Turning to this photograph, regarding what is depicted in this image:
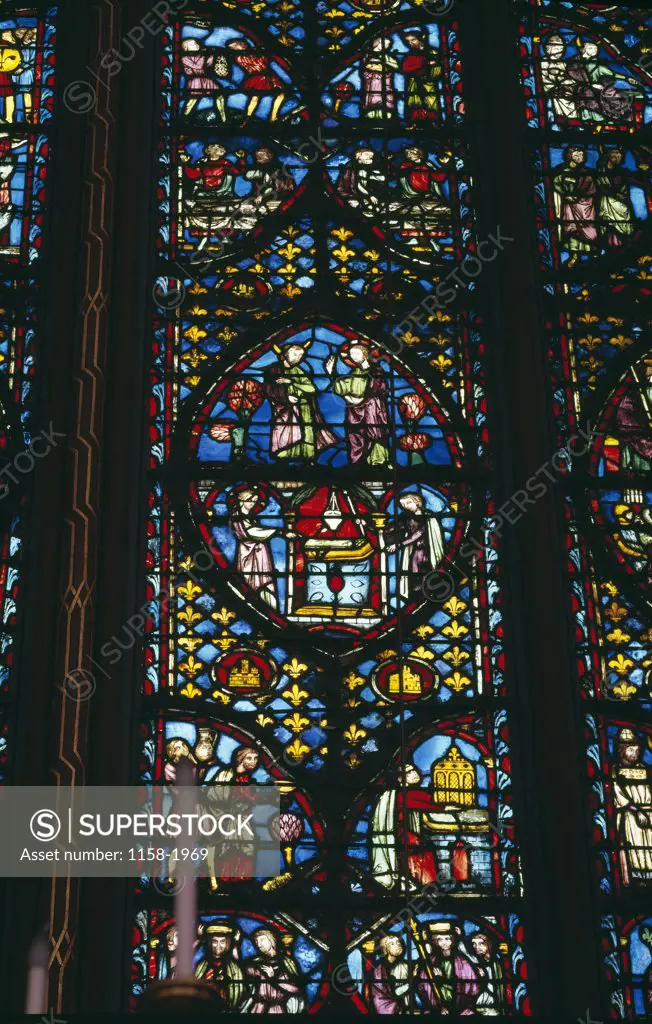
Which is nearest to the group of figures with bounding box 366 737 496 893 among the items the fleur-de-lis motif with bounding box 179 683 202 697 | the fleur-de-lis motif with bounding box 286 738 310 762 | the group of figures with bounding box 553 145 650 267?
the fleur-de-lis motif with bounding box 286 738 310 762

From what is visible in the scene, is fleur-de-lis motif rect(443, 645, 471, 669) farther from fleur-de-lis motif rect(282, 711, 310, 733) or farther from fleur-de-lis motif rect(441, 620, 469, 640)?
fleur-de-lis motif rect(282, 711, 310, 733)

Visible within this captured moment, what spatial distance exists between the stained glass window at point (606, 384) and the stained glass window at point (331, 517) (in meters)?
0.39

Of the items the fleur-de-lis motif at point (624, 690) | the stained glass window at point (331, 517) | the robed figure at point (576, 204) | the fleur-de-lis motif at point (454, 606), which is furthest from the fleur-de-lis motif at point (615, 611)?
the robed figure at point (576, 204)

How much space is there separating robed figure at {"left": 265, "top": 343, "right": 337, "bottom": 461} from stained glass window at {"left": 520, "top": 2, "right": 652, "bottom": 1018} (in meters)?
1.16

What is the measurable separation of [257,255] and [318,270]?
32 cm

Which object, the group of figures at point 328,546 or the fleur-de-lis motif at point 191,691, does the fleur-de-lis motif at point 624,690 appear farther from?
the fleur-de-lis motif at point 191,691

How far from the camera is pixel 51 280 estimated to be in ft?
30.6

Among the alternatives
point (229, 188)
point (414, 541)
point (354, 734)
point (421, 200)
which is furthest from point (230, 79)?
point (354, 734)

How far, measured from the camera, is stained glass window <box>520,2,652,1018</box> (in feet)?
27.1

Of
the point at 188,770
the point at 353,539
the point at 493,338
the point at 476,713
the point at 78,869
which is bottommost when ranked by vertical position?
the point at 188,770

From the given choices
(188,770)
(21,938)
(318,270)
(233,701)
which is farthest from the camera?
(318,270)

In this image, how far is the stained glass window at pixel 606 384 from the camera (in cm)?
825

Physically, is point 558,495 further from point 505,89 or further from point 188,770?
point 188,770

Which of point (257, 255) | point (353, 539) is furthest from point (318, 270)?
point (353, 539)
